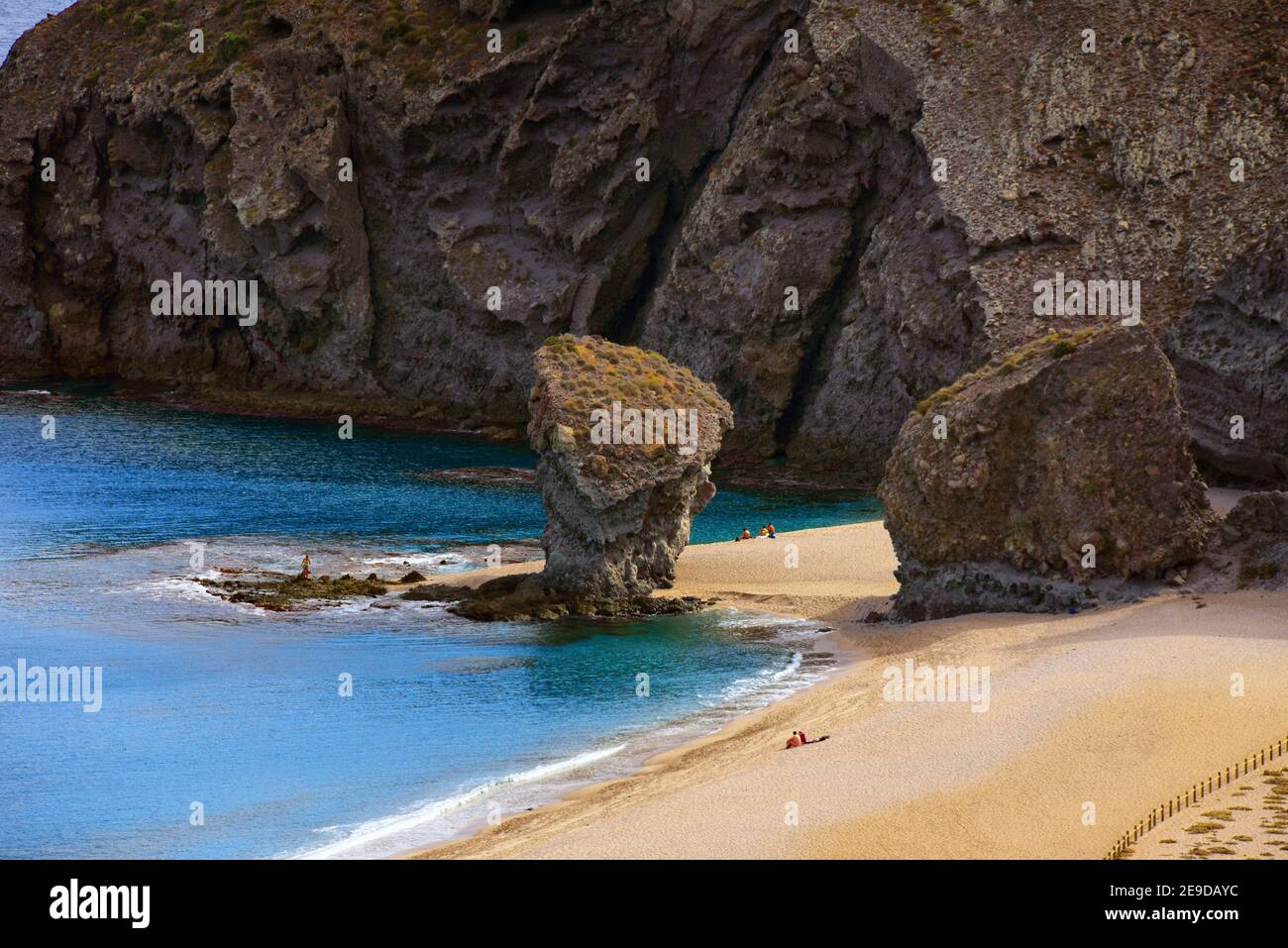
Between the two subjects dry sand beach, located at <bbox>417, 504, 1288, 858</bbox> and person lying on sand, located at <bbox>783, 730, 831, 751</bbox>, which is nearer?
dry sand beach, located at <bbox>417, 504, 1288, 858</bbox>

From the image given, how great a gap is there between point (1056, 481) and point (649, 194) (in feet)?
174

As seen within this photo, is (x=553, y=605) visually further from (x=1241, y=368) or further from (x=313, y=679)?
(x=1241, y=368)

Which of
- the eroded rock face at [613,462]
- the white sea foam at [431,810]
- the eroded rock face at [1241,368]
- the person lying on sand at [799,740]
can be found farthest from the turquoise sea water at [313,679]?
the eroded rock face at [1241,368]

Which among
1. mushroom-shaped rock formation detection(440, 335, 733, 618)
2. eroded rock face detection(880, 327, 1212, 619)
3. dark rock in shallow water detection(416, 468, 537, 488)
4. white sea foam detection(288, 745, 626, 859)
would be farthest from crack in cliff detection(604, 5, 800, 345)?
white sea foam detection(288, 745, 626, 859)

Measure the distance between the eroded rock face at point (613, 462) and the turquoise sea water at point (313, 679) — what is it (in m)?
2.64

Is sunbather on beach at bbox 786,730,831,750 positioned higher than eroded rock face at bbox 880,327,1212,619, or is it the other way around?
eroded rock face at bbox 880,327,1212,619

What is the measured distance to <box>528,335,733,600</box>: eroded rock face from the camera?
4406 cm

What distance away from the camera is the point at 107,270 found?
10806 cm

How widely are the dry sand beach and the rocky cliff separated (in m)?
22.5

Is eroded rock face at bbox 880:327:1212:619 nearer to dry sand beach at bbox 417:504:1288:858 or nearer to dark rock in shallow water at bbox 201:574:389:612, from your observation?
dry sand beach at bbox 417:504:1288:858

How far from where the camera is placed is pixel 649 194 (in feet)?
289

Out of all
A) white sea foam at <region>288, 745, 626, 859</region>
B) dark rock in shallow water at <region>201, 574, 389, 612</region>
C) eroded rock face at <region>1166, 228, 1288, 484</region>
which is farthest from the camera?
eroded rock face at <region>1166, 228, 1288, 484</region>
